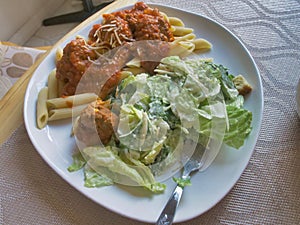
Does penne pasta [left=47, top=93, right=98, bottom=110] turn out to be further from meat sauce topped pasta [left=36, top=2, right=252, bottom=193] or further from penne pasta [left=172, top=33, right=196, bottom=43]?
penne pasta [left=172, top=33, right=196, bottom=43]

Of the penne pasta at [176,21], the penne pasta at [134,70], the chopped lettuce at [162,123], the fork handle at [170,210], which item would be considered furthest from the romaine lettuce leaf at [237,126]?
the penne pasta at [176,21]

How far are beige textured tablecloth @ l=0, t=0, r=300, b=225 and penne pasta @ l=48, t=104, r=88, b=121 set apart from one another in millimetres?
83

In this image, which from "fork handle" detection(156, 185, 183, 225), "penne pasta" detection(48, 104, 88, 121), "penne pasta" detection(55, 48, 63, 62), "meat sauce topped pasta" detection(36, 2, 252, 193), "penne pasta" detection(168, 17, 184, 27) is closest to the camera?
"fork handle" detection(156, 185, 183, 225)

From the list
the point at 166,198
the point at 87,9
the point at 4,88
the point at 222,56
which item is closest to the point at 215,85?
the point at 222,56

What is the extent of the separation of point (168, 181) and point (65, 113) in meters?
0.32

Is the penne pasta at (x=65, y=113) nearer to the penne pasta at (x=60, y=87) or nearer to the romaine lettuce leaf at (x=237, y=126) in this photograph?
Result: the penne pasta at (x=60, y=87)

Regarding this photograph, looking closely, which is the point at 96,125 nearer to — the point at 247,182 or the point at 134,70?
the point at 134,70

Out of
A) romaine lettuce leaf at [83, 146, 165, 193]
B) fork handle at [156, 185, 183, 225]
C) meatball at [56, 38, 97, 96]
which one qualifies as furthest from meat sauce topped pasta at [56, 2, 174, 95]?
fork handle at [156, 185, 183, 225]

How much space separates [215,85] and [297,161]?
0.85 feet

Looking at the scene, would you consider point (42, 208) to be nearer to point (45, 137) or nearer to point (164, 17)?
point (45, 137)

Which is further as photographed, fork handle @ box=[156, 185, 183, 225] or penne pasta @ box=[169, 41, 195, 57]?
penne pasta @ box=[169, 41, 195, 57]

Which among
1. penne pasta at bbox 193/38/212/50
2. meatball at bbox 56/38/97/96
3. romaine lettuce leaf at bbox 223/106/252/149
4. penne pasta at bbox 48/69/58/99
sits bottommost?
romaine lettuce leaf at bbox 223/106/252/149

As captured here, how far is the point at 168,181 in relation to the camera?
0.87m

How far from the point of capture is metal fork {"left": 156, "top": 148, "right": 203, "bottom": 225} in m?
0.79
